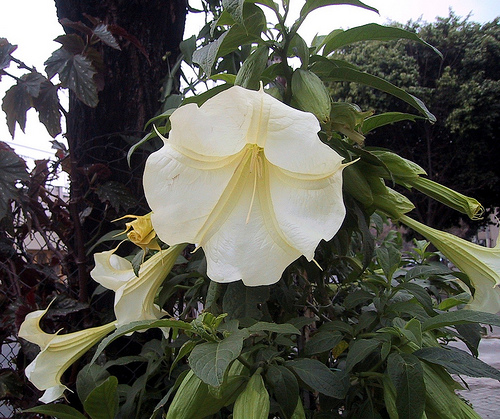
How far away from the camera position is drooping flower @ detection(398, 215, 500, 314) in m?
0.74

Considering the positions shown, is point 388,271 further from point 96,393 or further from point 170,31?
point 170,31

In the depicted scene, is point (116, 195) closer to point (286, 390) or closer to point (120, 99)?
Result: point (120, 99)

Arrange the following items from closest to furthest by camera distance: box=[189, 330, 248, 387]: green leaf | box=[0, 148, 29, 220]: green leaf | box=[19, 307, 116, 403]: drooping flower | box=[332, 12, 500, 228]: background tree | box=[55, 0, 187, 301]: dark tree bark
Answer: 1. box=[189, 330, 248, 387]: green leaf
2. box=[19, 307, 116, 403]: drooping flower
3. box=[0, 148, 29, 220]: green leaf
4. box=[55, 0, 187, 301]: dark tree bark
5. box=[332, 12, 500, 228]: background tree

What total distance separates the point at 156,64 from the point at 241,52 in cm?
43

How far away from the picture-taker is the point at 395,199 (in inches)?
29.0

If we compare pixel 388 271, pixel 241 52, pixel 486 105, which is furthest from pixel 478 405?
pixel 486 105

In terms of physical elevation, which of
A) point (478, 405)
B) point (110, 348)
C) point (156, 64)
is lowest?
point (478, 405)

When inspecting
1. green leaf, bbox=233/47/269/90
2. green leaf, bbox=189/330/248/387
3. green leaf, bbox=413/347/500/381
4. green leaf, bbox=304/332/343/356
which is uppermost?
green leaf, bbox=233/47/269/90

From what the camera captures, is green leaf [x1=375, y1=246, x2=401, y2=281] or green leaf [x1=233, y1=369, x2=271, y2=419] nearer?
green leaf [x1=233, y1=369, x2=271, y2=419]

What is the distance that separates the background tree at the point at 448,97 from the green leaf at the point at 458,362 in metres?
7.72

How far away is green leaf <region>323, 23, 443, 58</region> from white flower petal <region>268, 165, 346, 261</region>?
0.29 metres

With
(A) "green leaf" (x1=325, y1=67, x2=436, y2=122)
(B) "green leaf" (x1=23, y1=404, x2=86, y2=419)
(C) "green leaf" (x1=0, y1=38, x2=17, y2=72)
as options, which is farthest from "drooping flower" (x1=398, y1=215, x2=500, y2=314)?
(C) "green leaf" (x1=0, y1=38, x2=17, y2=72)

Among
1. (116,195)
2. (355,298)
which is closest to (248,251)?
(355,298)

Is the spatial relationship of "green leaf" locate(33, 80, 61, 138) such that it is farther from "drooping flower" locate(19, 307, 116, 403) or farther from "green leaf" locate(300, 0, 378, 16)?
"green leaf" locate(300, 0, 378, 16)
